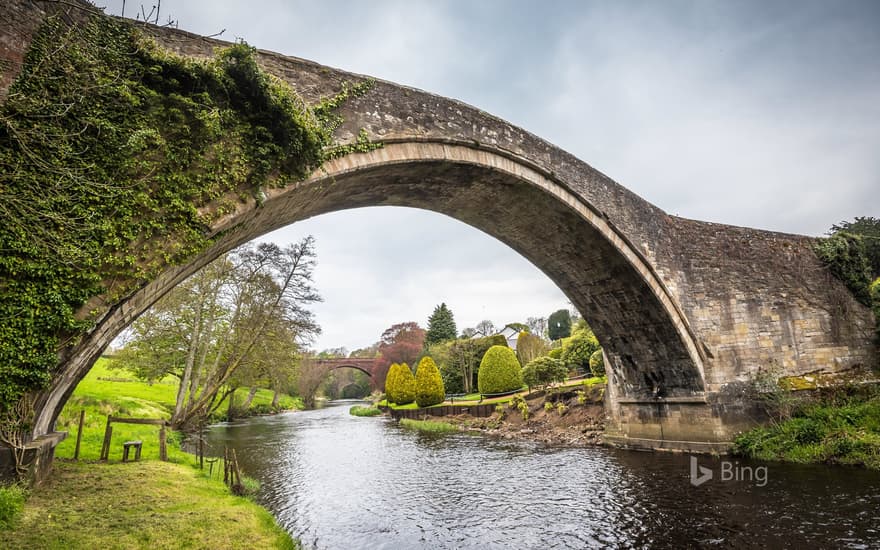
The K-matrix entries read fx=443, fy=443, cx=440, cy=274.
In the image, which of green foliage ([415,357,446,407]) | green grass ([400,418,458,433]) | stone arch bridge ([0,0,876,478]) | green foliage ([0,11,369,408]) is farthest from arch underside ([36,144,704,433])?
A: green foliage ([415,357,446,407])

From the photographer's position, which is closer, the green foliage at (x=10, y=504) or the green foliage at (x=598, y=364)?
the green foliage at (x=10, y=504)

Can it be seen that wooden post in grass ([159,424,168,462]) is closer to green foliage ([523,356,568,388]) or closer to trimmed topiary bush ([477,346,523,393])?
green foliage ([523,356,568,388])

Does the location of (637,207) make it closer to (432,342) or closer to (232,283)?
(232,283)

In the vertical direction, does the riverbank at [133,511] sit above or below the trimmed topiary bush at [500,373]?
→ below

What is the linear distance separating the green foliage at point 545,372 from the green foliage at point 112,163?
1648 cm

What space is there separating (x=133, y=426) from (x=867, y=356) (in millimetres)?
20545

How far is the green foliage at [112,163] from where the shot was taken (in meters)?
4.46

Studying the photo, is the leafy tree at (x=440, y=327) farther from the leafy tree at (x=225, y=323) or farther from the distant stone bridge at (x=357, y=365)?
the leafy tree at (x=225, y=323)

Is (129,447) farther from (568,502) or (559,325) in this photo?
(559,325)

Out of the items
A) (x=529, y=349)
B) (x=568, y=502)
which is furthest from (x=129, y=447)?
(x=529, y=349)

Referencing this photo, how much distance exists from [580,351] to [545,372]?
4584 mm

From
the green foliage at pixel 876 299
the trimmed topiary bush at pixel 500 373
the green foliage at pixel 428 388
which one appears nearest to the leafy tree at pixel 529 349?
the trimmed topiary bush at pixel 500 373

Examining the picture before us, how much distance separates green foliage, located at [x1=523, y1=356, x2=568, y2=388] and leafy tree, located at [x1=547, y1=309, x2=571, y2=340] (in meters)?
31.6

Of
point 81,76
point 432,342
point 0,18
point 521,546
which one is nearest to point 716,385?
point 521,546
